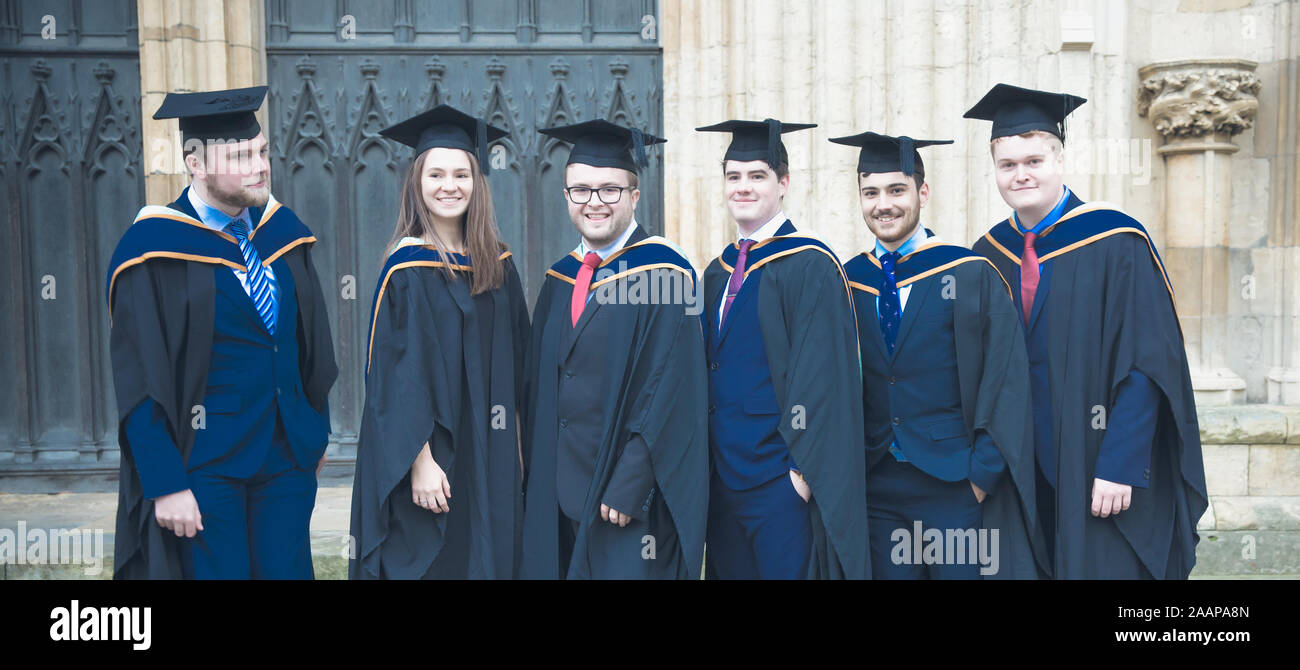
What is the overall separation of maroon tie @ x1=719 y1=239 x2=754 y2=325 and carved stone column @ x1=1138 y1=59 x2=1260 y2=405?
278 centimetres

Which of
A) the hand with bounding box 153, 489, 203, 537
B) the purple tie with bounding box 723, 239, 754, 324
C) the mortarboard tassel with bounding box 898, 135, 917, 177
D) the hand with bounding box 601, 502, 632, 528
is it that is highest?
the mortarboard tassel with bounding box 898, 135, 917, 177

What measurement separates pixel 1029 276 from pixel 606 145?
1.46 metres

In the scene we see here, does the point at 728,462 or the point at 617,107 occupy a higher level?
the point at 617,107

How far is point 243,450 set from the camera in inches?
112

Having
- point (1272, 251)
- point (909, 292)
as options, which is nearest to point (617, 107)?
point (909, 292)

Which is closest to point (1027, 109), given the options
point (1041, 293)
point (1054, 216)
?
point (1054, 216)

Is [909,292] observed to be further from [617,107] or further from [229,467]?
[617,107]

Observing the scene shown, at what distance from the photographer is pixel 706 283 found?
3188mm

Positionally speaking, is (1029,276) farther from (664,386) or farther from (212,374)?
(212,374)

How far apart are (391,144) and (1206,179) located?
4218mm

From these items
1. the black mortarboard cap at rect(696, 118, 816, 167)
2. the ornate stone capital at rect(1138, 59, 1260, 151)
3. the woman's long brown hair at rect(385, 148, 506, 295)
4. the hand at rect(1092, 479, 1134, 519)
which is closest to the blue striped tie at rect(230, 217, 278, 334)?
the woman's long brown hair at rect(385, 148, 506, 295)

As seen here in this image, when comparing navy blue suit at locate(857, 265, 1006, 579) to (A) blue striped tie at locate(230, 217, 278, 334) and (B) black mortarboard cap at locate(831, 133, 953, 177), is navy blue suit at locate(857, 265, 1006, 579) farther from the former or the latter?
(A) blue striped tie at locate(230, 217, 278, 334)

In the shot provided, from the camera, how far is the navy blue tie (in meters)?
3.04

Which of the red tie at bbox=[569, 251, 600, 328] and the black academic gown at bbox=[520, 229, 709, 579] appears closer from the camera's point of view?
the black academic gown at bbox=[520, 229, 709, 579]
